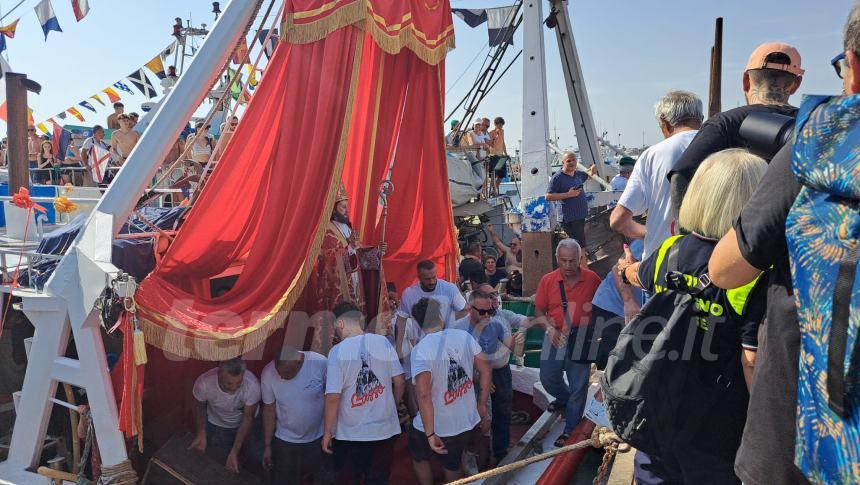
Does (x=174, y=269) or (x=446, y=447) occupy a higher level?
(x=174, y=269)

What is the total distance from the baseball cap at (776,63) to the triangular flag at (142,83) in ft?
44.6

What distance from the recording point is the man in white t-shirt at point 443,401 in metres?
3.46

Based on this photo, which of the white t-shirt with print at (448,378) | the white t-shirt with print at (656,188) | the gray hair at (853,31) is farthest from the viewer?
the white t-shirt with print at (448,378)

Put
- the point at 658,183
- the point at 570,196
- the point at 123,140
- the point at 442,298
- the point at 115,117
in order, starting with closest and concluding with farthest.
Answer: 1. the point at 658,183
2. the point at 442,298
3. the point at 570,196
4. the point at 123,140
5. the point at 115,117

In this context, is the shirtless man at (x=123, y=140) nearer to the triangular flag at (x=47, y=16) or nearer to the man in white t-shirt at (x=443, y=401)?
the triangular flag at (x=47, y=16)

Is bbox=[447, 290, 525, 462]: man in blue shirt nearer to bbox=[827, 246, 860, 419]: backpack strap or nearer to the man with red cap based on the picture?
the man with red cap

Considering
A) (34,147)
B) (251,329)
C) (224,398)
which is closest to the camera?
(251,329)

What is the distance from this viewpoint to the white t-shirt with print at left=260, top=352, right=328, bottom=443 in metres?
3.58

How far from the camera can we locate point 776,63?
91.7 inches

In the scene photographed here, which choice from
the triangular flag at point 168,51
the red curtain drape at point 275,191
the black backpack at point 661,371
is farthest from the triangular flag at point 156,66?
the black backpack at point 661,371

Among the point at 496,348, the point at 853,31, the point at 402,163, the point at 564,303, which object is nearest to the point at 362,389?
the point at 496,348

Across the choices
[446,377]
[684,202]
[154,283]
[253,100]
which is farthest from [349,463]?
[684,202]

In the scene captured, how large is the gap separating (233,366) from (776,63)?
3034 millimetres

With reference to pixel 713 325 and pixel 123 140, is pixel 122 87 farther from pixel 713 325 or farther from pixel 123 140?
pixel 713 325
